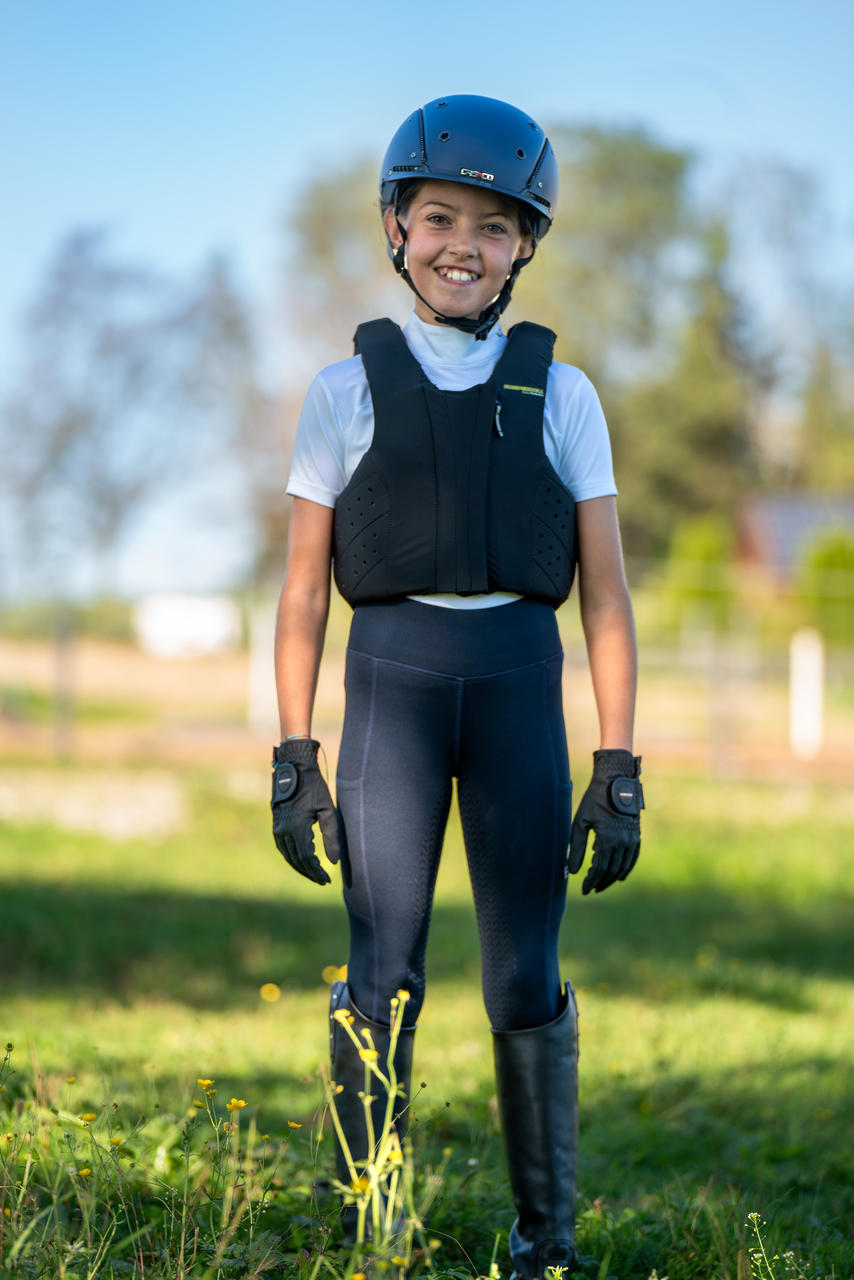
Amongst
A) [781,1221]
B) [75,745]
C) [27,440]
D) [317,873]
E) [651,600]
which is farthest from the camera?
[27,440]

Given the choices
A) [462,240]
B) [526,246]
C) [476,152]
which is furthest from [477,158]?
[526,246]

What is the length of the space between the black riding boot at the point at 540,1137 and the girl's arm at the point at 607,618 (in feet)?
1.92

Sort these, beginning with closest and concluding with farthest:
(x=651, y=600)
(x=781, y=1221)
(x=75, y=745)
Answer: (x=781, y=1221)
(x=75, y=745)
(x=651, y=600)

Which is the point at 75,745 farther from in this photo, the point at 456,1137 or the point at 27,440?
the point at 27,440

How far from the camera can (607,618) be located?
2.82 meters

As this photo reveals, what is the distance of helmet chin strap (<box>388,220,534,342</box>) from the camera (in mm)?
2840

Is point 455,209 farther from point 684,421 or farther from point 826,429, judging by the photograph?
point 826,429

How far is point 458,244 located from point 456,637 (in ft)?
2.49

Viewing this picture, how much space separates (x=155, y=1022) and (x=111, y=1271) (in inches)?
118

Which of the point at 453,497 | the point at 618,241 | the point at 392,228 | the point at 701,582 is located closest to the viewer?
the point at 453,497

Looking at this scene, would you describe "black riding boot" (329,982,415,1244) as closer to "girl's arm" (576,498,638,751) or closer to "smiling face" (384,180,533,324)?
"girl's arm" (576,498,638,751)

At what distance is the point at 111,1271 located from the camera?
225cm

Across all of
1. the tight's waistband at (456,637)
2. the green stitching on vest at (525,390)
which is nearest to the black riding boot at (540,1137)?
the tight's waistband at (456,637)

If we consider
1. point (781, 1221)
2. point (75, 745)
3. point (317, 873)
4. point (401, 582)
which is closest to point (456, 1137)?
point (781, 1221)
